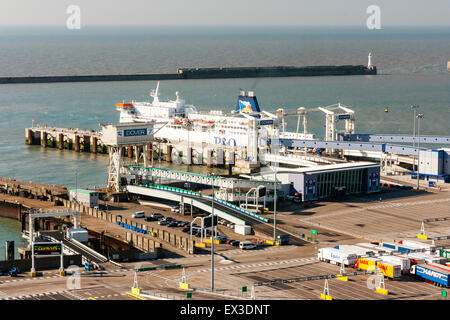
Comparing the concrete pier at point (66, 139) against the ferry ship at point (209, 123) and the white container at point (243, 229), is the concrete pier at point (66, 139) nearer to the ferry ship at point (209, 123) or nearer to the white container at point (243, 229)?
the ferry ship at point (209, 123)

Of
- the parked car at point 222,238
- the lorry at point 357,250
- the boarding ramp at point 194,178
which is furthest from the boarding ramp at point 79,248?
the boarding ramp at point 194,178

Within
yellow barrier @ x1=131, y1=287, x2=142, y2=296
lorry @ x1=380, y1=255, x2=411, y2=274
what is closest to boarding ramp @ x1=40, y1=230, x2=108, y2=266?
yellow barrier @ x1=131, y1=287, x2=142, y2=296

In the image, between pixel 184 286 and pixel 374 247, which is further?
pixel 374 247

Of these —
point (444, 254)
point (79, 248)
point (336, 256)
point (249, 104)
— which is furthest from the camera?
point (249, 104)

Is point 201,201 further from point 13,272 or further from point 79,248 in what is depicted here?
point 13,272

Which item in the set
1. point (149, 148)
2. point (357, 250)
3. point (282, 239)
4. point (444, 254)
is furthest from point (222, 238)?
point (149, 148)

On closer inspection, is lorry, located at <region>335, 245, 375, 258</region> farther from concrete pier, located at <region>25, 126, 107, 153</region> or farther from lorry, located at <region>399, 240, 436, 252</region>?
concrete pier, located at <region>25, 126, 107, 153</region>
